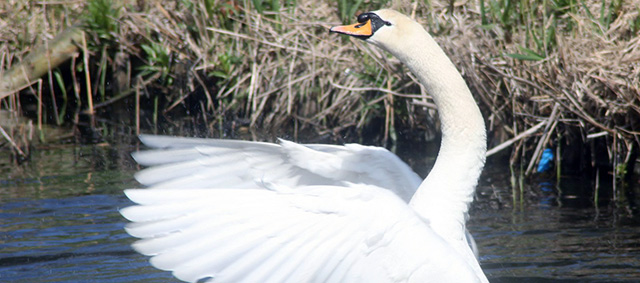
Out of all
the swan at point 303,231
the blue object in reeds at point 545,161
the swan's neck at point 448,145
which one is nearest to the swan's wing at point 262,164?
the swan at point 303,231

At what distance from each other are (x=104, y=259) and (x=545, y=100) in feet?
12.0

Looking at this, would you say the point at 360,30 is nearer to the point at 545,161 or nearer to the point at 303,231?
the point at 303,231

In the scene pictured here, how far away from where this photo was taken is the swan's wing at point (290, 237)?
3320 mm

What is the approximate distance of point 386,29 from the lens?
14.1 feet

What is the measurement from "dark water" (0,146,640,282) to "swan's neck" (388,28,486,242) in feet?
3.45

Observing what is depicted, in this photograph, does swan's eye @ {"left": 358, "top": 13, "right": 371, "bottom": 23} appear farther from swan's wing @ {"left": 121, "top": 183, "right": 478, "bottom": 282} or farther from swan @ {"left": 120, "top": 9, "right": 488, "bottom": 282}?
swan's wing @ {"left": 121, "top": 183, "right": 478, "bottom": 282}

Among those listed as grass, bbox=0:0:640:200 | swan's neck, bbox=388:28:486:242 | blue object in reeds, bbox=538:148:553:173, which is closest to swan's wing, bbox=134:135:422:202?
swan's neck, bbox=388:28:486:242

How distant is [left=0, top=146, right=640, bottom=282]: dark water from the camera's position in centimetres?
482

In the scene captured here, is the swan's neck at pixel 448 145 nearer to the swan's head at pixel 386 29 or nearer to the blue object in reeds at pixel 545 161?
the swan's head at pixel 386 29

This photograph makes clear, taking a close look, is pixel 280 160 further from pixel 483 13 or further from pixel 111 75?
pixel 111 75

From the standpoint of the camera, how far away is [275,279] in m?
3.32

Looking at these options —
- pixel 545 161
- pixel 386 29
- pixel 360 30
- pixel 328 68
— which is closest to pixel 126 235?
pixel 360 30

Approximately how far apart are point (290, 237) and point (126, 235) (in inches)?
95.5

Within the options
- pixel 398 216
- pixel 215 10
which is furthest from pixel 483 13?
pixel 398 216
